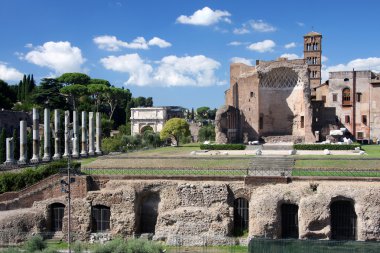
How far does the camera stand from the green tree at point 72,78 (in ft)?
300

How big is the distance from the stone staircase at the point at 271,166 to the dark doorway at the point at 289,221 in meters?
2.07

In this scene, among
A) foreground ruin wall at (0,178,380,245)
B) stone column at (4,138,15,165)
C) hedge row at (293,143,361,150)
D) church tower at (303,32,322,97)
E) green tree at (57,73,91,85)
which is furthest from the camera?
A: green tree at (57,73,91,85)

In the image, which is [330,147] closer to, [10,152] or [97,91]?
[10,152]

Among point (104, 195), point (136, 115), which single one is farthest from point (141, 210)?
point (136, 115)

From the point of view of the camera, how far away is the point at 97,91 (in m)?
86.3

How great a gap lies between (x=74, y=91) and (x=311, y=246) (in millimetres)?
69086

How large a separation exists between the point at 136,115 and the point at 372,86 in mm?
44816

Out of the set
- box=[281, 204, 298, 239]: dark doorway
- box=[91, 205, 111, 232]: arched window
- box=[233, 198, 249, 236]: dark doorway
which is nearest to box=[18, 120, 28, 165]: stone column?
box=[91, 205, 111, 232]: arched window

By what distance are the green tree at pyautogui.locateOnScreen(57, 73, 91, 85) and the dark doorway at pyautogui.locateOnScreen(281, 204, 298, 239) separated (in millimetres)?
71603

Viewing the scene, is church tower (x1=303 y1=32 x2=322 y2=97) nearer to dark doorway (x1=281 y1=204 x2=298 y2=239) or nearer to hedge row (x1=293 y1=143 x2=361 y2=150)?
hedge row (x1=293 y1=143 x2=361 y2=150)

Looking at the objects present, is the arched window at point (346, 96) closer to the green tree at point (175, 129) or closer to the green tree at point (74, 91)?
the green tree at point (175, 129)

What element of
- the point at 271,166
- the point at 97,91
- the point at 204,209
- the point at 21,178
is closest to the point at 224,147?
the point at 271,166

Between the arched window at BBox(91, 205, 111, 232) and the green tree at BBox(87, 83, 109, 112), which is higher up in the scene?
the green tree at BBox(87, 83, 109, 112)

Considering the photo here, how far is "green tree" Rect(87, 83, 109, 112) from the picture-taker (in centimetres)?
8550
